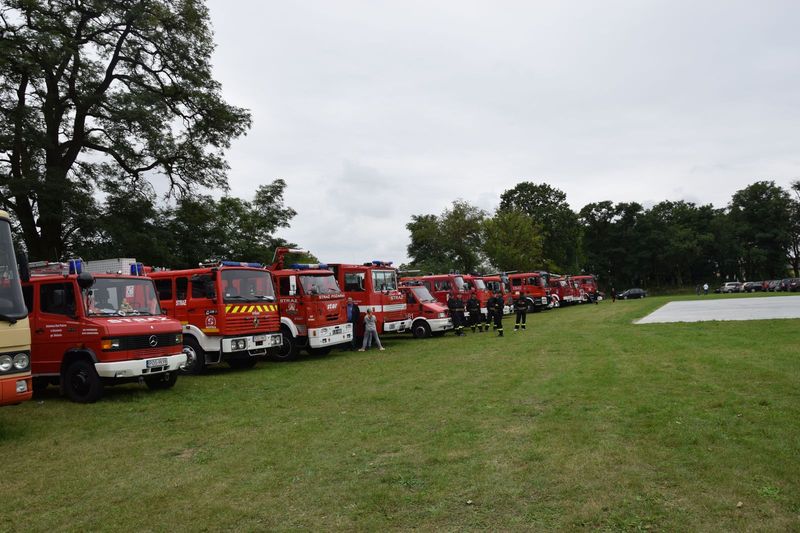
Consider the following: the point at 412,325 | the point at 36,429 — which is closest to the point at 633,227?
the point at 412,325

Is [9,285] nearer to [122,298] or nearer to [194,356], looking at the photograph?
[122,298]

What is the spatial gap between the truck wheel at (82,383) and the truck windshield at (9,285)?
2.88 metres

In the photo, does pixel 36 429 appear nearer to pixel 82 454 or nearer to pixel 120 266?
pixel 82 454

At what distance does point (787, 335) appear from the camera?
14.7m

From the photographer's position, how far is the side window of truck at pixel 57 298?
34.2 ft

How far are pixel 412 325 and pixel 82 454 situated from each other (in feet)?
51.3

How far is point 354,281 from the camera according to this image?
19.4 m

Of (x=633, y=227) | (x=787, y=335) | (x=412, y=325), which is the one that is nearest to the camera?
(x=787, y=335)

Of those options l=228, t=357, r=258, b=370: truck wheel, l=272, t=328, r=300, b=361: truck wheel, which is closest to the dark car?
l=272, t=328, r=300, b=361: truck wheel

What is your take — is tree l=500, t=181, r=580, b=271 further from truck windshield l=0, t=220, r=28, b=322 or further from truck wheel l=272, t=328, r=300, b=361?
truck windshield l=0, t=220, r=28, b=322

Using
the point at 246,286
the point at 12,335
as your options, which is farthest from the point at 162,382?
the point at 12,335

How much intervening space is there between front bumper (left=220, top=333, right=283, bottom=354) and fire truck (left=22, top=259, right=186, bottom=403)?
2.05m

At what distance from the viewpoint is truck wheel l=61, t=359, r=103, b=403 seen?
10016 mm

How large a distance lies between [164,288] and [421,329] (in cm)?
1046
